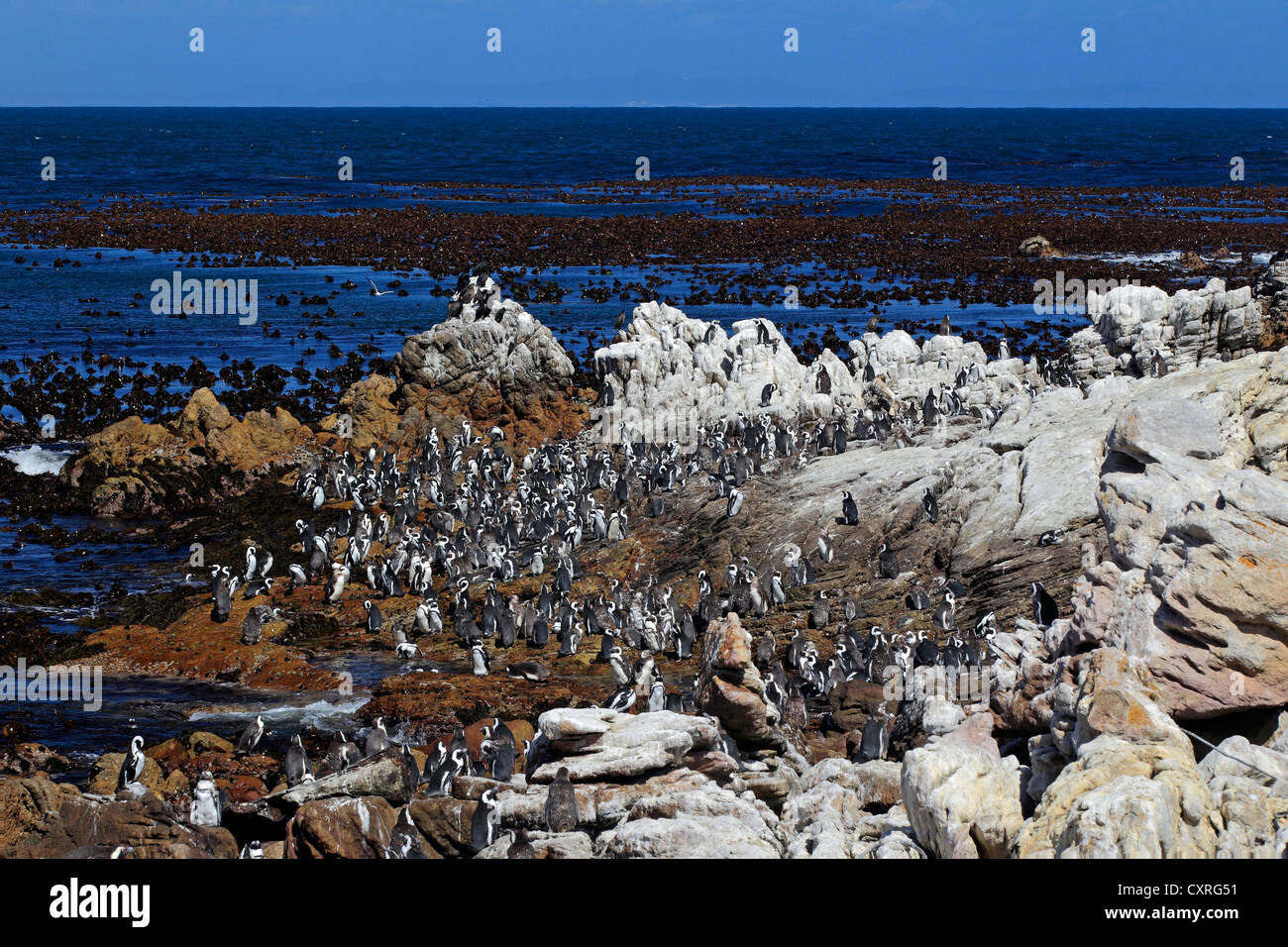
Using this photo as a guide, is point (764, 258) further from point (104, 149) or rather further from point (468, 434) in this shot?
point (104, 149)

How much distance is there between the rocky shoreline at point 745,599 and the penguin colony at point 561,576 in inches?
2.9

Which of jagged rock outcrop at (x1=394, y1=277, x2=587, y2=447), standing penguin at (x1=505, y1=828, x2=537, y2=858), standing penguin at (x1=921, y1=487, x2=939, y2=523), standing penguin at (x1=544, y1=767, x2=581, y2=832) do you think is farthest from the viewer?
jagged rock outcrop at (x1=394, y1=277, x2=587, y2=447)

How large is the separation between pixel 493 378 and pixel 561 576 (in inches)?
437

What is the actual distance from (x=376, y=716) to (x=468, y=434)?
13.0 m

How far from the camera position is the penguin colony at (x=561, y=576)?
13.8 meters

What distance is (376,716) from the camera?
15219 mm

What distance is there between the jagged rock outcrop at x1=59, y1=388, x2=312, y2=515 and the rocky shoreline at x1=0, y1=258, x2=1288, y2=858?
0.07m

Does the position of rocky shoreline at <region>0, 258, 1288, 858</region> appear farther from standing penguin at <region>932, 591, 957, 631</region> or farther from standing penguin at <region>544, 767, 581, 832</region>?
standing penguin at <region>932, 591, 957, 631</region>

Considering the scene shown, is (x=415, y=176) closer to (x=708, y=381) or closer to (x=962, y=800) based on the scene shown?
(x=708, y=381)

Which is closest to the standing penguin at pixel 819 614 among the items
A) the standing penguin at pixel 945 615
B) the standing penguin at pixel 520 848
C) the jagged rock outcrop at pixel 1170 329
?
the standing penguin at pixel 945 615

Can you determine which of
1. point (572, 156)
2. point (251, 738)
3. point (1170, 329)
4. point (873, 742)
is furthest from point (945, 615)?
point (572, 156)

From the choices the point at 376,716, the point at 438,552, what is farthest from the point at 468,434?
the point at 376,716

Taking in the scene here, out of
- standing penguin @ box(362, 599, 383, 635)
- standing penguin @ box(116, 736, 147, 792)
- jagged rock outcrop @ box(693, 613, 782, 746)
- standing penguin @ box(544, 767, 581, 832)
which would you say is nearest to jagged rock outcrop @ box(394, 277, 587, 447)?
standing penguin @ box(362, 599, 383, 635)

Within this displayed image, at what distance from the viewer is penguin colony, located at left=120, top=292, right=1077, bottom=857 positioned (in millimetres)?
13844
